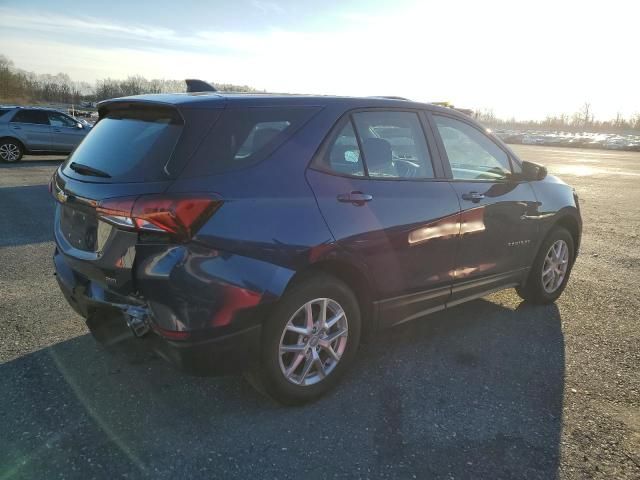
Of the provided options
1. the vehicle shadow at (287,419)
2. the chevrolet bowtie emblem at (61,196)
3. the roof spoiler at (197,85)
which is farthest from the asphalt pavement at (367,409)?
the roof spoiler at (197,85)

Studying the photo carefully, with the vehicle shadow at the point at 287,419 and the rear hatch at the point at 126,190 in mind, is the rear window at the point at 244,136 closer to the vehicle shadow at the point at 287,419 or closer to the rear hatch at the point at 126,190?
the rear hatch at the point at 126,190

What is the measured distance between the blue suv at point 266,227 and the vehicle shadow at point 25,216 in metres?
3.92

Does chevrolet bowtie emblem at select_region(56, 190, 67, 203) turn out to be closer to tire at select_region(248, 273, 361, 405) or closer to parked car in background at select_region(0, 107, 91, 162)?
tire at select_region(248, 273, 361, 405)

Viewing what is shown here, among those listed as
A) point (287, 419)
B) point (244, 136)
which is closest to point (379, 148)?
A: point (244, 136)

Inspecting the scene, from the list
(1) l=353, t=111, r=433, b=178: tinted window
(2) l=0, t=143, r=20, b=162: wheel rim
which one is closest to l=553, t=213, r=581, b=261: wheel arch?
(1) l=353, t=111, r=433, b=178: tinted window

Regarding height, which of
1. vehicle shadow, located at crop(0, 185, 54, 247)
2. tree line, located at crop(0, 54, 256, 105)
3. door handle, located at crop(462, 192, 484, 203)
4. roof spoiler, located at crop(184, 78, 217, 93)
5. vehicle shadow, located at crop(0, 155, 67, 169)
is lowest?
vehicle shadow, located at crop(0, 185, 54, 247)

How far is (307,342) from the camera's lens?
9.55ft

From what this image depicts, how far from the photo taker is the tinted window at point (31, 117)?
15.1 meters

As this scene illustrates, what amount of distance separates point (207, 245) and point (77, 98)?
4042 inches

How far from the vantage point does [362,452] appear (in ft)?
8.42

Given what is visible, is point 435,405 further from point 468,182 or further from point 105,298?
point 105,298

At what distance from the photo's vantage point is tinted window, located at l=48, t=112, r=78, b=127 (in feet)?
51.9

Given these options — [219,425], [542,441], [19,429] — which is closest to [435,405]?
[542,441]

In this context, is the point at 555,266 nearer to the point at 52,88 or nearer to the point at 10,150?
Answer: the point at 10,150
